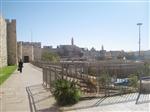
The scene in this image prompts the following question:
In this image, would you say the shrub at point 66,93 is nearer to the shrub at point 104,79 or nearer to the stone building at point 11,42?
the shrub at point 104,79

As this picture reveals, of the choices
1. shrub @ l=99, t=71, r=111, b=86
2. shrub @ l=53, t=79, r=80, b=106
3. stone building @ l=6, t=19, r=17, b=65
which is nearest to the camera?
shrub @ l=53, t=79, r=80, b=106

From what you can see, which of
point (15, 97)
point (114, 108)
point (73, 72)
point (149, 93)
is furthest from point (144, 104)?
point (73, 72)

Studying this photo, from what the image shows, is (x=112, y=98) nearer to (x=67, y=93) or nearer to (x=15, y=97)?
(x=67, y=93)

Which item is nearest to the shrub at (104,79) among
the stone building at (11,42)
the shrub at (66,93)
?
the shrub at (66,93)

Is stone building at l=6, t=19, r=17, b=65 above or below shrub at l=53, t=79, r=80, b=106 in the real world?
above

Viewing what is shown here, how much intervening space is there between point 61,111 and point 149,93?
3916 millimetres

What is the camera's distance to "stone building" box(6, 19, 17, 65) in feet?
224

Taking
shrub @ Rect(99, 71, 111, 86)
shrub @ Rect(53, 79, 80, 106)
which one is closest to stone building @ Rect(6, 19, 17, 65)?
shrub @ Rect(99, 71, 111, 86)

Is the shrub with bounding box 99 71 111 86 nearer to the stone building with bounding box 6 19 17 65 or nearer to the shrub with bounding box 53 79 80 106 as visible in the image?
the shrub with bounding box 53 79 80 106

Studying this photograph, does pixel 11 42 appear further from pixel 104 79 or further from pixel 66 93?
pixel 66 93

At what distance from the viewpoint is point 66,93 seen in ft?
33.8

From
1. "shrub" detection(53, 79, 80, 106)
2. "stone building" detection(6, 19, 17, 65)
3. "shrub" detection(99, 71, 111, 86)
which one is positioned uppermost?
"stone building" detection(6, 19, 17, 65)

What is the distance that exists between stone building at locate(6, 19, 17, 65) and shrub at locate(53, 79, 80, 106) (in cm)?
5810

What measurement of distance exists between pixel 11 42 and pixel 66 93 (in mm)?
62052
